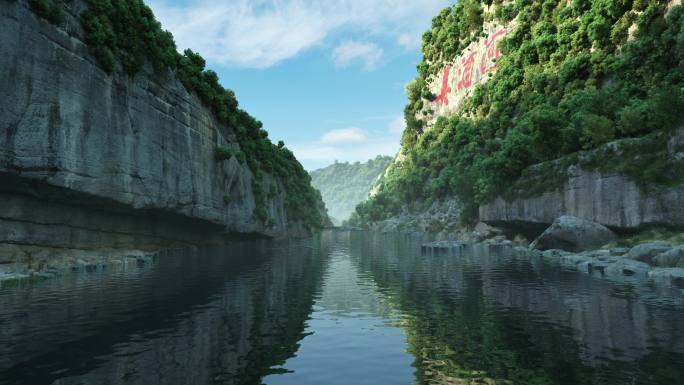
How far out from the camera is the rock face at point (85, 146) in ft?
81.8

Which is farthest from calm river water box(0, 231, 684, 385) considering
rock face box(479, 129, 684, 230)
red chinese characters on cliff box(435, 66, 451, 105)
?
red chinese characters on cliff box(435, 66, 451, 105)

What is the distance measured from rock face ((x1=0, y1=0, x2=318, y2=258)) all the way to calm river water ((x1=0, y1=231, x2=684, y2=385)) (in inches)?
294

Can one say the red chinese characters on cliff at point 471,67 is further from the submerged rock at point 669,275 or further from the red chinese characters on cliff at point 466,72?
the submerged rock at point 669,275

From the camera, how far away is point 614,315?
1418 centimetres

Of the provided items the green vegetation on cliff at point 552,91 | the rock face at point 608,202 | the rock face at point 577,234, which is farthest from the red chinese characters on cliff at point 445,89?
the rock face at point 577,234

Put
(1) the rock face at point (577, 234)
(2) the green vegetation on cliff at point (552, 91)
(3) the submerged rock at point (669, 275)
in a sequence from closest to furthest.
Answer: (3) the submerged rock at point (669, 275) → (1) the rock face at point (577, 234) → (2) the green vegetation on cliff at point (552, 91)

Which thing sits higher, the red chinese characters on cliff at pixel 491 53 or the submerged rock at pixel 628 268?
the red chinese characters on cliff at pixel 491 53

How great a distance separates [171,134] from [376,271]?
969 inches

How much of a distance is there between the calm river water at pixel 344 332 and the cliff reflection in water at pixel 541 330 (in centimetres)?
5

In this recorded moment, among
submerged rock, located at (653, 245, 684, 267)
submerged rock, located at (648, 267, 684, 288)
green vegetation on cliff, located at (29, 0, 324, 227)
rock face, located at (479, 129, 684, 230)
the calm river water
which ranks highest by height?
green vegetation on cliff, located at (29, 0, 324, 227)

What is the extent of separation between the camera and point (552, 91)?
67.9 metres

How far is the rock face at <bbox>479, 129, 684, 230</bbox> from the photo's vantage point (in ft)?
94.1

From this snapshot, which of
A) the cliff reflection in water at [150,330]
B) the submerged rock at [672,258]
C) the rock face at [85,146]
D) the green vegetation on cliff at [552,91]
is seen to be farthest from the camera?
the green vegetation on cliff at [552,91]

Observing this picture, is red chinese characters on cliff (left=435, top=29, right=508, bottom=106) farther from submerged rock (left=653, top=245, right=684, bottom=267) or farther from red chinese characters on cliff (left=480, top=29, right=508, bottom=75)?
submerged rock (left=653, top=245, right=684, bottom=267)
